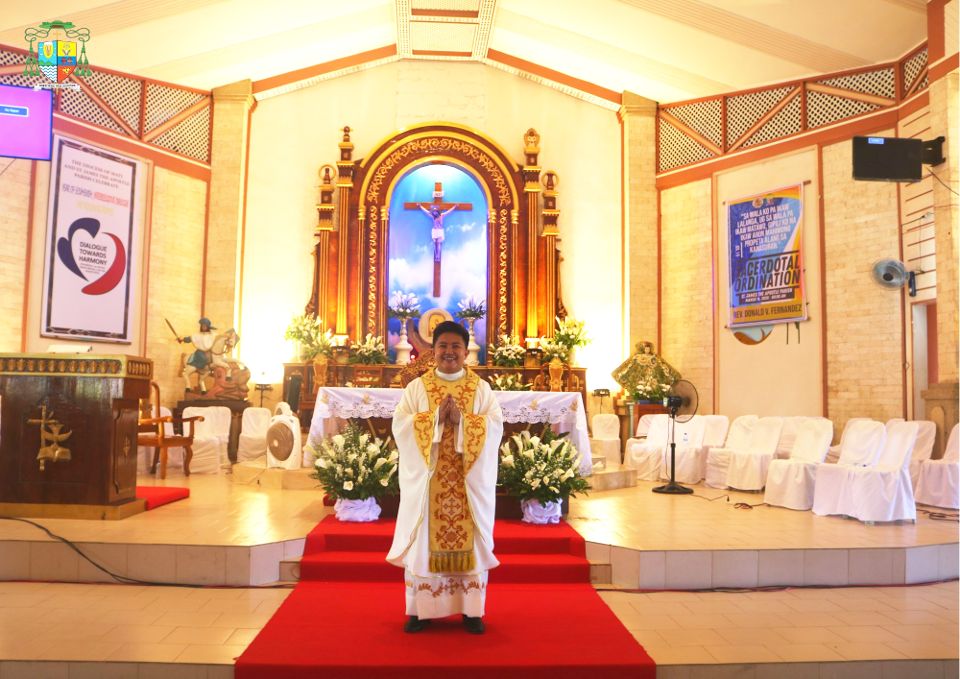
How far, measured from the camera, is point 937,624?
14.1 feet

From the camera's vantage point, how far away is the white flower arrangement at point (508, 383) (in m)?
10.5

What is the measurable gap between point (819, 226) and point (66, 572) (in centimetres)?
925

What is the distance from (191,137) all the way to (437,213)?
377 centimetres

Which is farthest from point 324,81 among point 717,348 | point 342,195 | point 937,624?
point 937,624

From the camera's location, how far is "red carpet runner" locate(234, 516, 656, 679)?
11.5 feet

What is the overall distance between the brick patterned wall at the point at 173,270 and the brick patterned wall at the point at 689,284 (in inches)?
274

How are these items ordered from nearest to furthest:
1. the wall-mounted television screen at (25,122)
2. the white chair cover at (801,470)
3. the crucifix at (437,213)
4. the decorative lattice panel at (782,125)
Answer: the white chair cover at (801,470) < the wall-mounted television screen at (25,122) < the decorative lattice panel at (782,125) < the crucifix at (437,213)

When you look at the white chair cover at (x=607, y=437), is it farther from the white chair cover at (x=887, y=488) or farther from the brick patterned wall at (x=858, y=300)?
the white chair cover at (x=887, y=488)

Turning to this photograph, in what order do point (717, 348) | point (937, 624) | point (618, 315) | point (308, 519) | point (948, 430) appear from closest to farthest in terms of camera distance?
point (937, 624)
point (308, 519)
point (948, 430)
point (717, 348)
point (618, 315)

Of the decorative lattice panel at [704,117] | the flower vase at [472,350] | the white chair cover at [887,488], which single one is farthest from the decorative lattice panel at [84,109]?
the white chair cover at [887,488]

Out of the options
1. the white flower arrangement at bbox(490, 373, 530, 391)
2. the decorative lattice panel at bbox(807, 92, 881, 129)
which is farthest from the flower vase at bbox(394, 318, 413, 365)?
the decorative lattice panel at bbox(807, 92, 881, 129)

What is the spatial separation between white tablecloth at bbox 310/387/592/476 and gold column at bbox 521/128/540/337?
529 centimetres

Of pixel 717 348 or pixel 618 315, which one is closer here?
pixel 717 348

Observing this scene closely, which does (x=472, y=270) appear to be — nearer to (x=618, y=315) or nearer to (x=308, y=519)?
(x=618, y=315)
